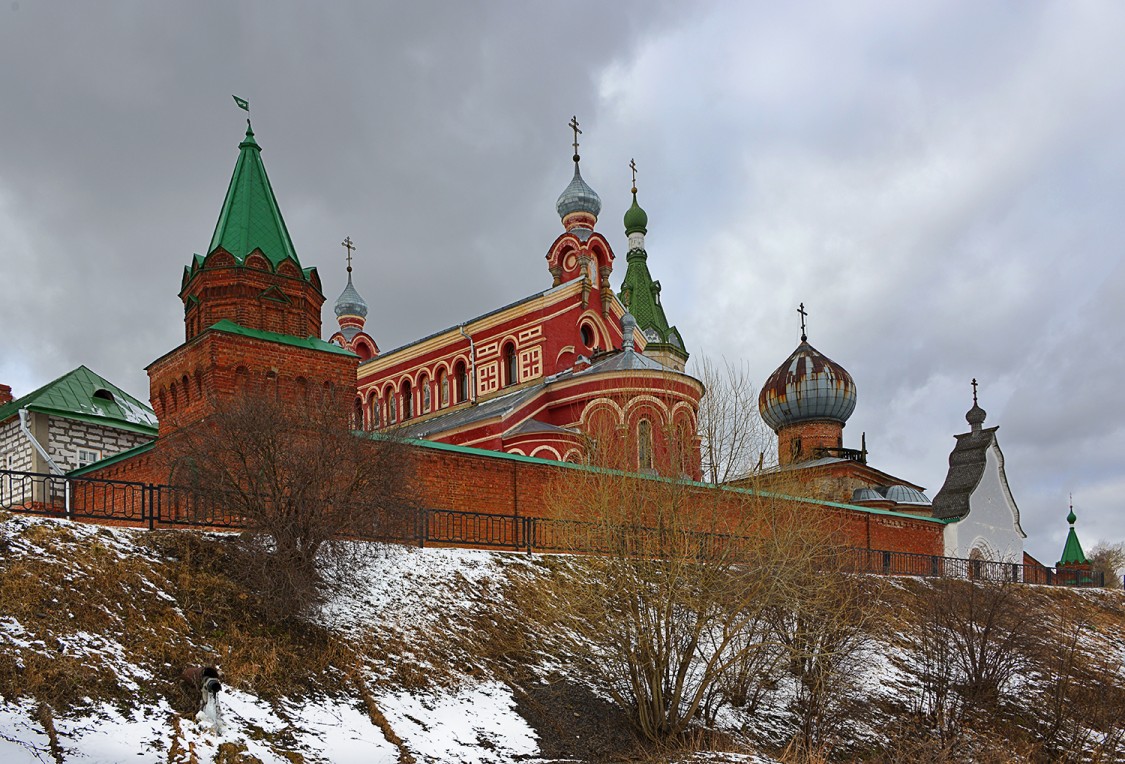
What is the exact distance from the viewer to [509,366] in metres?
28.5

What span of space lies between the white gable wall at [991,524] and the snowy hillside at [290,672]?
16.6m

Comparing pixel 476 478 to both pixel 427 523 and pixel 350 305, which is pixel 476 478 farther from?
pixel 350 305

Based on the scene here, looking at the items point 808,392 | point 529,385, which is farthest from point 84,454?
point 808,392

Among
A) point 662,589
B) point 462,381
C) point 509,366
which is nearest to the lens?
point 662,589

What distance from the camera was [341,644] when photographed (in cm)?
1031

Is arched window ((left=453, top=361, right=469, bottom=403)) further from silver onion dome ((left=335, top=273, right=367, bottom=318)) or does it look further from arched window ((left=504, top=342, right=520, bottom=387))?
silver onion dome ((left=335, top=273, right=367, bottom=318))

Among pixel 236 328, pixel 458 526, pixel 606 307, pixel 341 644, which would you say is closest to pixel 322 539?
pixel 341 644

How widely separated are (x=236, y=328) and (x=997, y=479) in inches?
964

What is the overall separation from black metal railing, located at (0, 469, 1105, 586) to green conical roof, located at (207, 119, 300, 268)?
5034 mm

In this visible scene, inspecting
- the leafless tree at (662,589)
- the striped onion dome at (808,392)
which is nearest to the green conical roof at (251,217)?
the leafless tree at (662,589)

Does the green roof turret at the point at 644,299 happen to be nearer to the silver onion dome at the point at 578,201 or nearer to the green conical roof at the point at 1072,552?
the silver onion dome at the point at 578,201

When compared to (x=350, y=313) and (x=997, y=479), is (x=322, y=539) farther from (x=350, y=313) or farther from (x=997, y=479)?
(x=350, y=313)

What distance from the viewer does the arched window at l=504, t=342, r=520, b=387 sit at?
1114 inches

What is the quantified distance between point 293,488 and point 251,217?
975 centimetres
